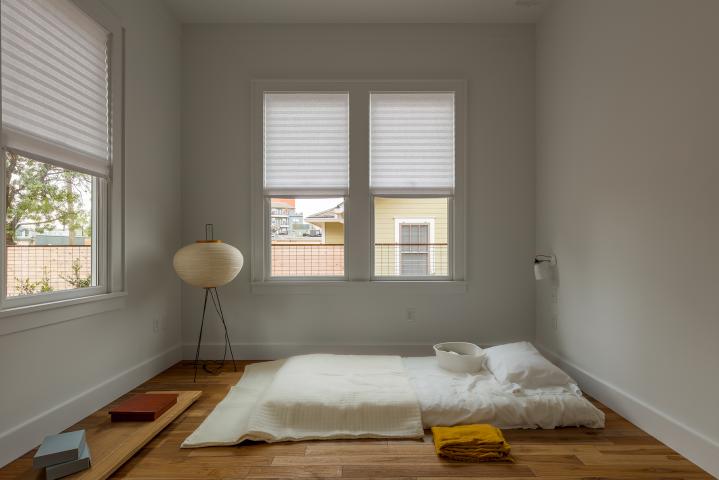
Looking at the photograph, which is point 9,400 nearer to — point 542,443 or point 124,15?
point 124,15

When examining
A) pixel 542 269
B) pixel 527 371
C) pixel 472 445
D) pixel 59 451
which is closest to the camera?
pixel 59 451

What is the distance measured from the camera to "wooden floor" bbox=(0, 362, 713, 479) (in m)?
1.98

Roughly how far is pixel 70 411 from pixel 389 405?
1933mm

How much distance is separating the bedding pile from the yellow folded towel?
0.20 metres

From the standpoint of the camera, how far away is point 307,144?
3.84 meters

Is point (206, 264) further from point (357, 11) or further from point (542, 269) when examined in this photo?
point (542, 269)

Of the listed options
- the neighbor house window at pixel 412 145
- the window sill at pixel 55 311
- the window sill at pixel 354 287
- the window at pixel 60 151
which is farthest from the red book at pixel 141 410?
the neighbor house window at pixel 412 145

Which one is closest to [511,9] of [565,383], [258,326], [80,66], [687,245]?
[687,245]

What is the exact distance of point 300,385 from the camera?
2.70 metres

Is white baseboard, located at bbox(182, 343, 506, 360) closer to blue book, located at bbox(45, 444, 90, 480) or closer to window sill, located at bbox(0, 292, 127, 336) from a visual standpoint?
window sill, located at bbox(0, 292, 127, 336)

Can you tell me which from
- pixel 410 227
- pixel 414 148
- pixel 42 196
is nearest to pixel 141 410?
pixel 42 196

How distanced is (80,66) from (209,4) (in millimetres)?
1437

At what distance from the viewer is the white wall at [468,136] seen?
3838 millimetres

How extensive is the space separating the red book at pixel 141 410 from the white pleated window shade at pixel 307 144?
2.02 m
